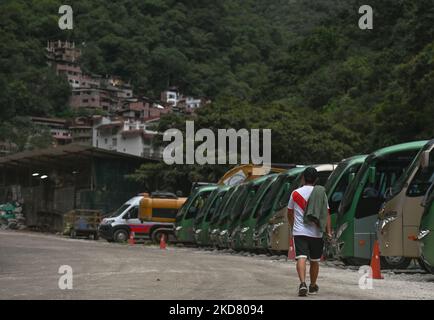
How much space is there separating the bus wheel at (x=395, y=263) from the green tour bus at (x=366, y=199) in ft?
2.00

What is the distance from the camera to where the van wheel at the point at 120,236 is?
148 feet

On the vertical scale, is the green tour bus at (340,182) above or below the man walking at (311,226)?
above

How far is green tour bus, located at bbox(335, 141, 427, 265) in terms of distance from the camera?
59.8 feet

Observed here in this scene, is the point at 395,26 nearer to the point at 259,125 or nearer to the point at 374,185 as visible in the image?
the point at 259,125

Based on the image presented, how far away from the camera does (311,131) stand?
56406 mm

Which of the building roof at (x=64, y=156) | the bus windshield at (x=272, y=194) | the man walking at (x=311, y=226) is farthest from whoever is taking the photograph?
the building roof at (x=64, y=156)

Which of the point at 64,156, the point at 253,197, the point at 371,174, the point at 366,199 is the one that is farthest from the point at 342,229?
the point at 64,156

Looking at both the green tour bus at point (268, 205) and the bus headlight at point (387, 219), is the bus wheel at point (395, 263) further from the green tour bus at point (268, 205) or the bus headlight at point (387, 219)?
the green tour bus at point (268, 205)

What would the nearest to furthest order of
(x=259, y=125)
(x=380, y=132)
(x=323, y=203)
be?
(x=323, y=203)
(x=380, y=132)
(x=259, y=125)

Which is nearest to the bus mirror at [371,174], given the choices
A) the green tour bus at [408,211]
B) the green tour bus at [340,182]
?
the green tour bus at [340,182]

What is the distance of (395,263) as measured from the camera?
18797 millimetres

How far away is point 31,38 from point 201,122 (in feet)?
230

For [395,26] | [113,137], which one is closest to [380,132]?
[395,26]
